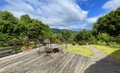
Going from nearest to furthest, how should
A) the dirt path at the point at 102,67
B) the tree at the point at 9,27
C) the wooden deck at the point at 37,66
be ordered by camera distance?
the wooden deck at the point at 37,66 < the dirt path at the point at 102,67 < the tree at the point at 9,27

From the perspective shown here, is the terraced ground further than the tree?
No

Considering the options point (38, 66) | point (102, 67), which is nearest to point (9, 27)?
point (102, 67)

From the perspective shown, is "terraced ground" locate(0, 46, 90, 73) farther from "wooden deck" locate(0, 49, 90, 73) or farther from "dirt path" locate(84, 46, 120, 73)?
"dirt path" locate(84, 46, 120, 73)

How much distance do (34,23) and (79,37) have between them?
21.5 metres

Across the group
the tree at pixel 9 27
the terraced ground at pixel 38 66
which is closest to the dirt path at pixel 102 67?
the terraced ground at pixel 38 66

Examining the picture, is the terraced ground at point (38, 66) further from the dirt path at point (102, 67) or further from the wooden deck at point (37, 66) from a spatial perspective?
the dirt path at point (102, 67)

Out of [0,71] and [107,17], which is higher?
[107,17]

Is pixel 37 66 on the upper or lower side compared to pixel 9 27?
lower

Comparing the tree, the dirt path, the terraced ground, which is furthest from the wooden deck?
the tree

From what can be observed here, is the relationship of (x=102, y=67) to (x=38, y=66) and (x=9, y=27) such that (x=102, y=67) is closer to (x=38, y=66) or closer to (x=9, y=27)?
→ (x=38, y=66)

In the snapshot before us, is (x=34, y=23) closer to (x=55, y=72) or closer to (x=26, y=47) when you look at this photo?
(x=26, y=47)

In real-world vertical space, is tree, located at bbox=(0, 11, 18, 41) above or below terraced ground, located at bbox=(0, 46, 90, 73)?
above

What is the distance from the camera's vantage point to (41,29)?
175 feet

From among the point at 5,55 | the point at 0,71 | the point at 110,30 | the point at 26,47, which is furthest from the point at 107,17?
the point at 0,71
